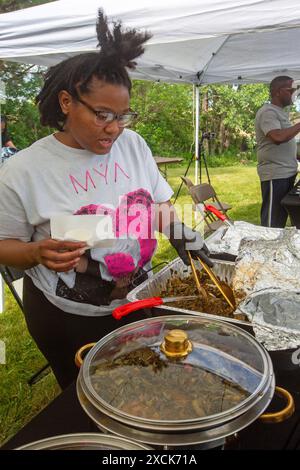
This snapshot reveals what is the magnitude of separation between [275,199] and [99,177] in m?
3.04

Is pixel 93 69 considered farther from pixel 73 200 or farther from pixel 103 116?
pixel 73 200

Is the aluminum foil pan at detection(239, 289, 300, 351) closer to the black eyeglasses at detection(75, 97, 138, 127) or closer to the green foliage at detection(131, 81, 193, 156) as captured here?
the black eyeglasses at detection(75, 97, 138, 127)

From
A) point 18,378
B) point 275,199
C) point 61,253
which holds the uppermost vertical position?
point 61,253

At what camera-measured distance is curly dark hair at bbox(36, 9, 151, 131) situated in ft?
3.46

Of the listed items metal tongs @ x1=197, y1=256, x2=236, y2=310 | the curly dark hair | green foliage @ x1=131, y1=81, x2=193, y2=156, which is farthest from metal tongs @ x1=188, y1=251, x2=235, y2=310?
green foliage @ x1=131, y1=81, x2=193, y2=156

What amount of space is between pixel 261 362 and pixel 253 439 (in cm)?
13

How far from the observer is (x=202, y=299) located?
3.59 ft

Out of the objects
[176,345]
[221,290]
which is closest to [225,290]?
[221,290]

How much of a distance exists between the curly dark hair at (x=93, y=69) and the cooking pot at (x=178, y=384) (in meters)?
0.67

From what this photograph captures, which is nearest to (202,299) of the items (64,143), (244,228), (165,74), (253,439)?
(253,439)

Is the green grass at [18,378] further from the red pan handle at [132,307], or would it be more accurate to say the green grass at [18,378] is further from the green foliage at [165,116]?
the green foliage at [165,116]

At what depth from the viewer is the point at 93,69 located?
105cm

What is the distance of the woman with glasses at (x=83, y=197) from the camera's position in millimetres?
1070

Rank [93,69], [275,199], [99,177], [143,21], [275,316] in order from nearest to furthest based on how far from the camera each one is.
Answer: [275,316]
[93,69]
[99,177]
[143,21]
[275,199]
